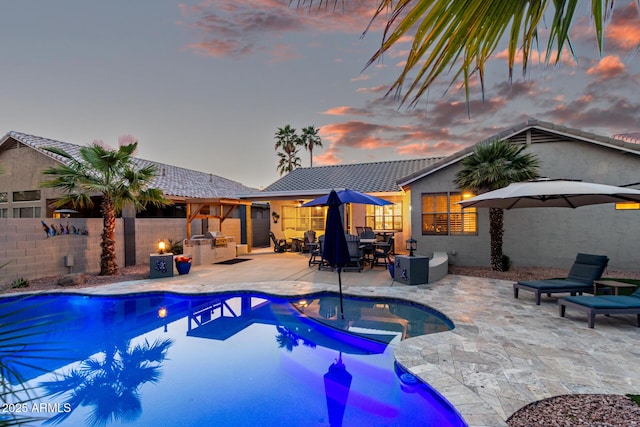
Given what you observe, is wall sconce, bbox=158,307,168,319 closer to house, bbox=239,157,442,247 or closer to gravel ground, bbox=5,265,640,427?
gravel ground, bbox=5,265,640,427

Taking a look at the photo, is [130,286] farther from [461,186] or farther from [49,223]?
[461,186]

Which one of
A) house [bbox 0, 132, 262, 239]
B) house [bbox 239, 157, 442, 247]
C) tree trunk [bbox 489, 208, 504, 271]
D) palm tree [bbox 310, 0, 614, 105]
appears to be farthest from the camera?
house [bbox 239, 157, 442, 247]

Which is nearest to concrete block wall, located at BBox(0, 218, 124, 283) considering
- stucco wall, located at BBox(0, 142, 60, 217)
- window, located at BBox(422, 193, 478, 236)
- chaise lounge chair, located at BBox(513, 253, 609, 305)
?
stucco wall, located at BBox(0, 142, 60, 217)

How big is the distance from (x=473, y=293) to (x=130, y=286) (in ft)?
33.2

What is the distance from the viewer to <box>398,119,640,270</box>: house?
10516 millimetres

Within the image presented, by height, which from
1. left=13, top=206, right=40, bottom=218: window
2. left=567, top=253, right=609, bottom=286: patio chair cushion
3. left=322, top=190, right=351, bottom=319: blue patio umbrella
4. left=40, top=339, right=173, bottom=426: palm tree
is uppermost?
left=13, top=206, right=40, bottom=218: window

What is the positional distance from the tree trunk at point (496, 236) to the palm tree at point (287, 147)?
29.5m

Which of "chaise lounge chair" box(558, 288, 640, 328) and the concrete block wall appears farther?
the concrete block wall

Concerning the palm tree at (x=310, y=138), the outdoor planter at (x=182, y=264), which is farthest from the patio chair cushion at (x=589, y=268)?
the palm tree at (x=310, y=138)

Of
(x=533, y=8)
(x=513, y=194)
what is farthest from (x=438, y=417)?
(x=513, y=194)

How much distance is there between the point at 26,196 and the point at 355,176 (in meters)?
18.0

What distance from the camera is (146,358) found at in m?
5.73

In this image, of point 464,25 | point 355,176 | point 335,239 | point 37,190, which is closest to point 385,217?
point 355,176

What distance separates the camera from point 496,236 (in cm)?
1089
